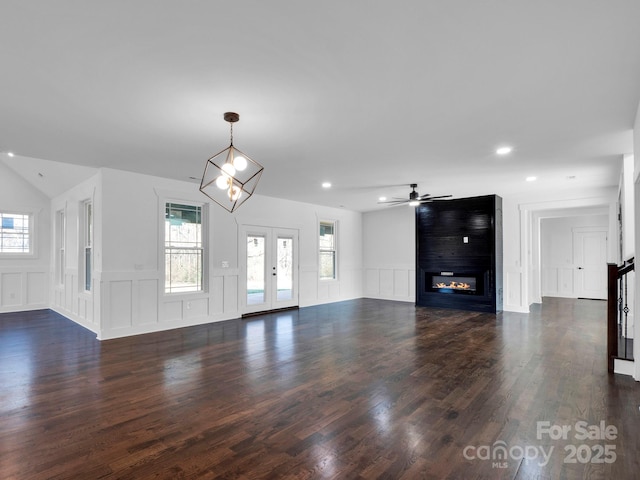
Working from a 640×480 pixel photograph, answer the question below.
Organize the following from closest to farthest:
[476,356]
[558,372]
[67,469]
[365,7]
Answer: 1. [365,7]
2. [67,469]
3. [558,372]
4. [476,356]

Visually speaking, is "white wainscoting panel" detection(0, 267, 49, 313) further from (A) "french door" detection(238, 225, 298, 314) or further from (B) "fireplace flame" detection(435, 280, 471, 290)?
(B) "fireplace flame" detection(435, 280, 471, 290)

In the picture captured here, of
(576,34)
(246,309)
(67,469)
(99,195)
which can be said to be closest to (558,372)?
(576,34)

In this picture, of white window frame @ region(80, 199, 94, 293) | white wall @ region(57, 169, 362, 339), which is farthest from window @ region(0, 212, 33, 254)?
white window frame @ region(80, 199, 94, 293)

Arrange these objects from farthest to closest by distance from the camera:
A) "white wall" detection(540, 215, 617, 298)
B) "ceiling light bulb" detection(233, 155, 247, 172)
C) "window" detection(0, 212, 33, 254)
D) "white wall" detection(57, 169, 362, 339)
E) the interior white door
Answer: "white wall" detection(540, 215, 617, 298)
the interior white door
"window" detection(0, 212, 33, 254)
"white wall" detection(57, 169, 362, 339)
"ceiling light bulb" detection(233, 155, 247, 172)

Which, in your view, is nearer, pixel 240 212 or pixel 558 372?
pixel 558 372

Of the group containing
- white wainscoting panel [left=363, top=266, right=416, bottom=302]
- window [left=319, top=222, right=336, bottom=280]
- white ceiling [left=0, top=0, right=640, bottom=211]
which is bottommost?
white wainscoting panel [left=363, top=266, right=416, bottom=302]

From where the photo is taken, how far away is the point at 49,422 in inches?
108

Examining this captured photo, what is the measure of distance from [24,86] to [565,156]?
237 inches

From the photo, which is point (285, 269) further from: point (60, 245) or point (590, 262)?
point (590, 262)

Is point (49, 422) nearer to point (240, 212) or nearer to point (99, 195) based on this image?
point (99, 195)

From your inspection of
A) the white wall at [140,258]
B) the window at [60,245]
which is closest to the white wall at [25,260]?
the white wall at [140,258]

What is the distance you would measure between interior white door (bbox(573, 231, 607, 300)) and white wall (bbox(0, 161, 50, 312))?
46.3 feet

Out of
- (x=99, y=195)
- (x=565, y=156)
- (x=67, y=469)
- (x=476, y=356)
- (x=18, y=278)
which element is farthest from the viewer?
(x=18, y=278)

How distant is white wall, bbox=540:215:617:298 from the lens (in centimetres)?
1059
